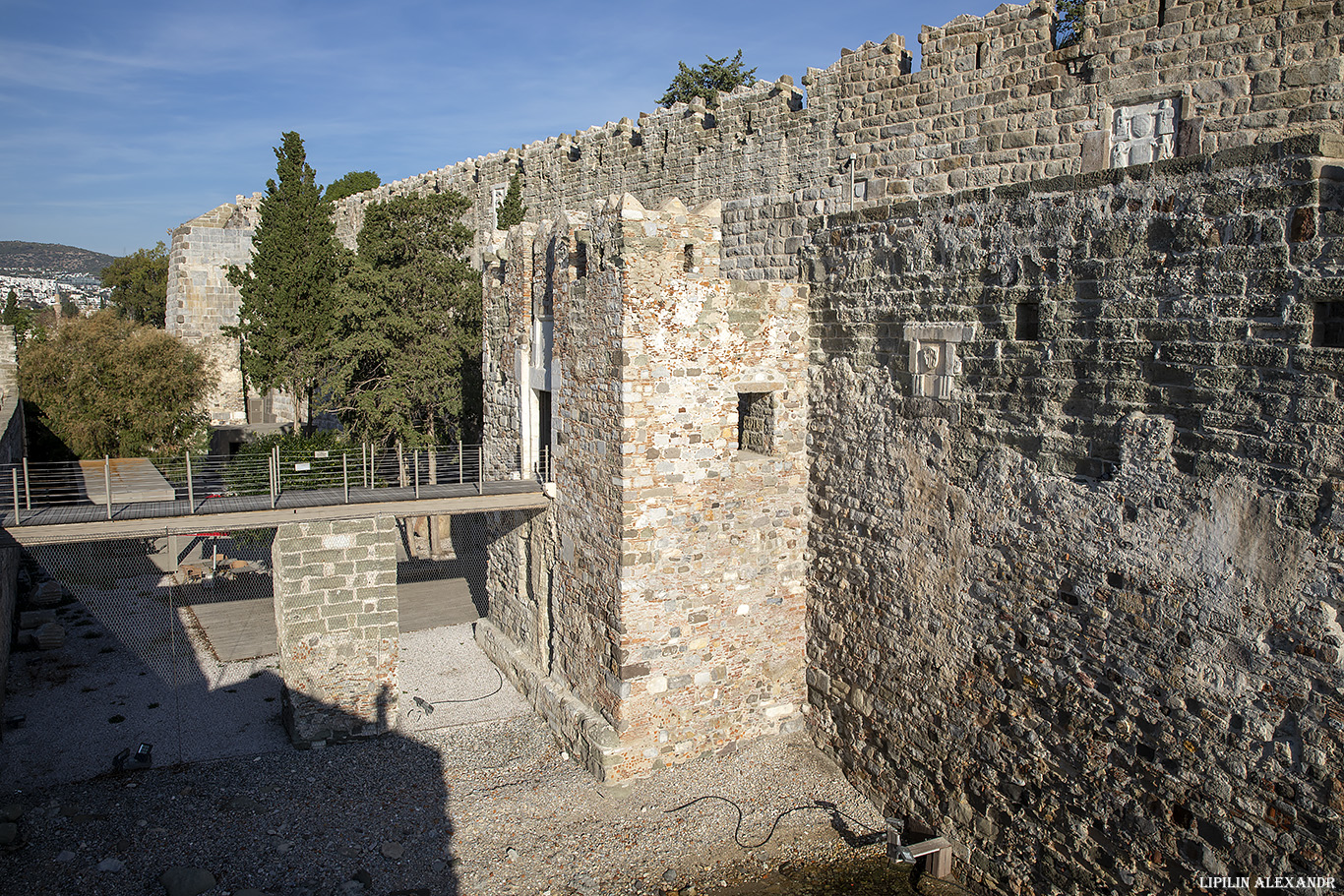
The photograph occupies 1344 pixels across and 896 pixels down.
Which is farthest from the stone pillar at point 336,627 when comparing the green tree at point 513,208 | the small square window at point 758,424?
the green tree at point 513,208

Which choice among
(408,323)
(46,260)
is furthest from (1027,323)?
(46,260)

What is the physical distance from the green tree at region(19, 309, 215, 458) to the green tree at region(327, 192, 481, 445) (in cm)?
537

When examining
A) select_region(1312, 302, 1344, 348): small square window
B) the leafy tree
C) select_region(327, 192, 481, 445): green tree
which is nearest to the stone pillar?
select_region(327, 192, 481, 445): green tree

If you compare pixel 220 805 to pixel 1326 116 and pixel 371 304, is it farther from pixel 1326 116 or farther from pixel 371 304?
pixel 1326 116

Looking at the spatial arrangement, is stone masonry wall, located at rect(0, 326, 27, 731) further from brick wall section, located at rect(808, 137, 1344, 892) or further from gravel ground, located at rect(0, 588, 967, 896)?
brick wall section, located at rect(808, 137, 1344, 892)

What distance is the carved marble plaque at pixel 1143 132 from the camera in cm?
807

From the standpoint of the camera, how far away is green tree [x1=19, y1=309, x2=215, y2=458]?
16.2 meters

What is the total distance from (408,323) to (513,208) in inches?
180

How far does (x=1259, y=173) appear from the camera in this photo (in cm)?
432

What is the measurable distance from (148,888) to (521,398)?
533 centimetres

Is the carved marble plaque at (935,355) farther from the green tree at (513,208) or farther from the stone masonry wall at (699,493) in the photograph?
the green tree at (513,208)

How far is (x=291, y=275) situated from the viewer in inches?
655

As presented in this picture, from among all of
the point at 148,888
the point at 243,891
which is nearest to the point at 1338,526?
the point at 243,891

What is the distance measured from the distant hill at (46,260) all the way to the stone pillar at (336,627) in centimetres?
14063
